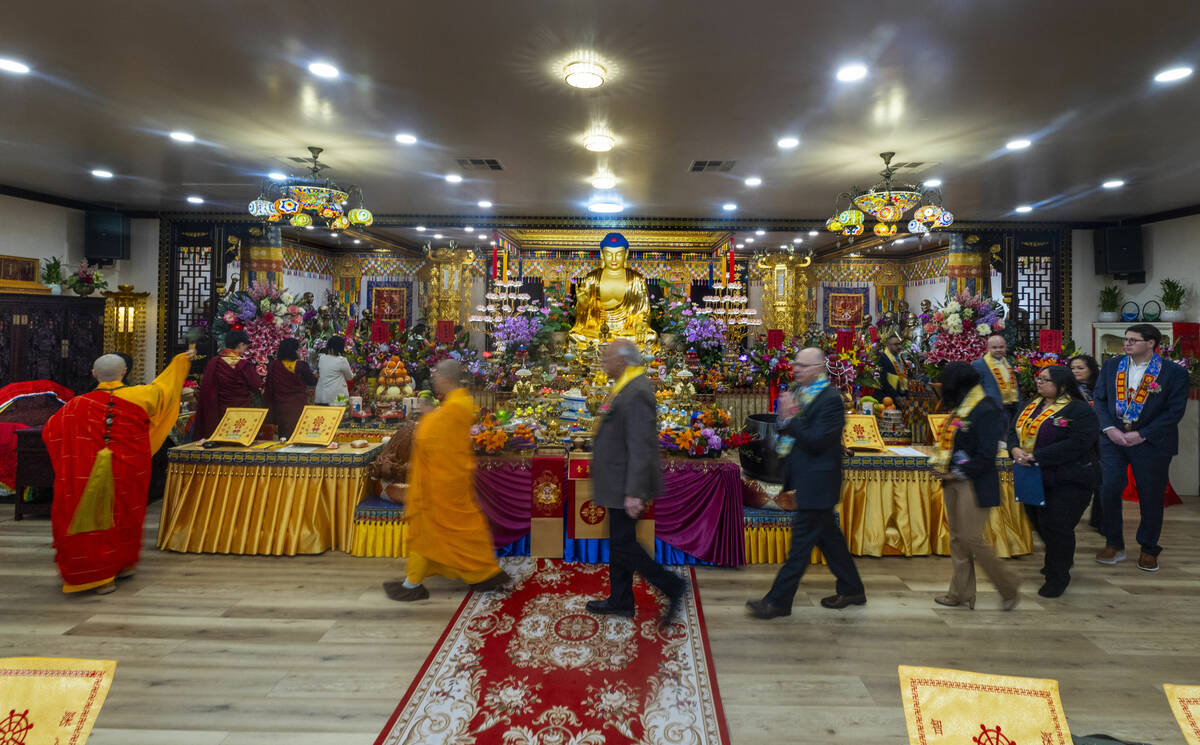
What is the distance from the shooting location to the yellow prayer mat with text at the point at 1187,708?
1.16 m

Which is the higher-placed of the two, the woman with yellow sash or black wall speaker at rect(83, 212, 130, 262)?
black wall speaker at rect(83, 212, 130, 262)

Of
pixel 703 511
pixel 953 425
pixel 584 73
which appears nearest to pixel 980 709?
pixel 953 425

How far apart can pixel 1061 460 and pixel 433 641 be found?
348 cm

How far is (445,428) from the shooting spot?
3.17 metres

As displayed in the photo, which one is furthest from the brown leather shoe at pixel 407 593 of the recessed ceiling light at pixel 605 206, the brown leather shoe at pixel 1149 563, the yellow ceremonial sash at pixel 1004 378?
the recessed ceiling light at pixel 605 206

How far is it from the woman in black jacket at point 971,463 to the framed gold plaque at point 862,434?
3.42 feet

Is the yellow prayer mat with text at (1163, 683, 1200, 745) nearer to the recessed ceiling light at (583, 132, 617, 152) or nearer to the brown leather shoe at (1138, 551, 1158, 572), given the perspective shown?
the brown leather shoe at (1138, 551, 1158, 572)

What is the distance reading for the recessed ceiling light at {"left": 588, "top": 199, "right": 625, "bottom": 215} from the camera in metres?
8.30

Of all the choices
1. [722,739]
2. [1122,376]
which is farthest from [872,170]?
[722,739]

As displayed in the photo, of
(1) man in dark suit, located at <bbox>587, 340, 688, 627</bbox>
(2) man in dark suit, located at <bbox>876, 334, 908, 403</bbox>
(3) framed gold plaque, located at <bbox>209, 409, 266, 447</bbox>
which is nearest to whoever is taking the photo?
(1) man in dark suit, located at <bbox>587, 340, 688, 627</bbox>

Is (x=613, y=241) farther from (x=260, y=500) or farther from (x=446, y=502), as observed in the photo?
(x=446, y=502)

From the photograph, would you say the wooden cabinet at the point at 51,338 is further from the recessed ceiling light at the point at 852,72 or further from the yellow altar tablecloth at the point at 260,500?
the recessed ceiling light at the point at 852,72

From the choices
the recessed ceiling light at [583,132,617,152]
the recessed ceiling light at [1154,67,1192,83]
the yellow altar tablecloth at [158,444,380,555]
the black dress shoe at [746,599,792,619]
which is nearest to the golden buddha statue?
the recessed ceiling light at [583,132,617,152]

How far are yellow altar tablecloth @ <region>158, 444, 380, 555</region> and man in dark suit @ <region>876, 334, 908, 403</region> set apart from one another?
478 centimetres
